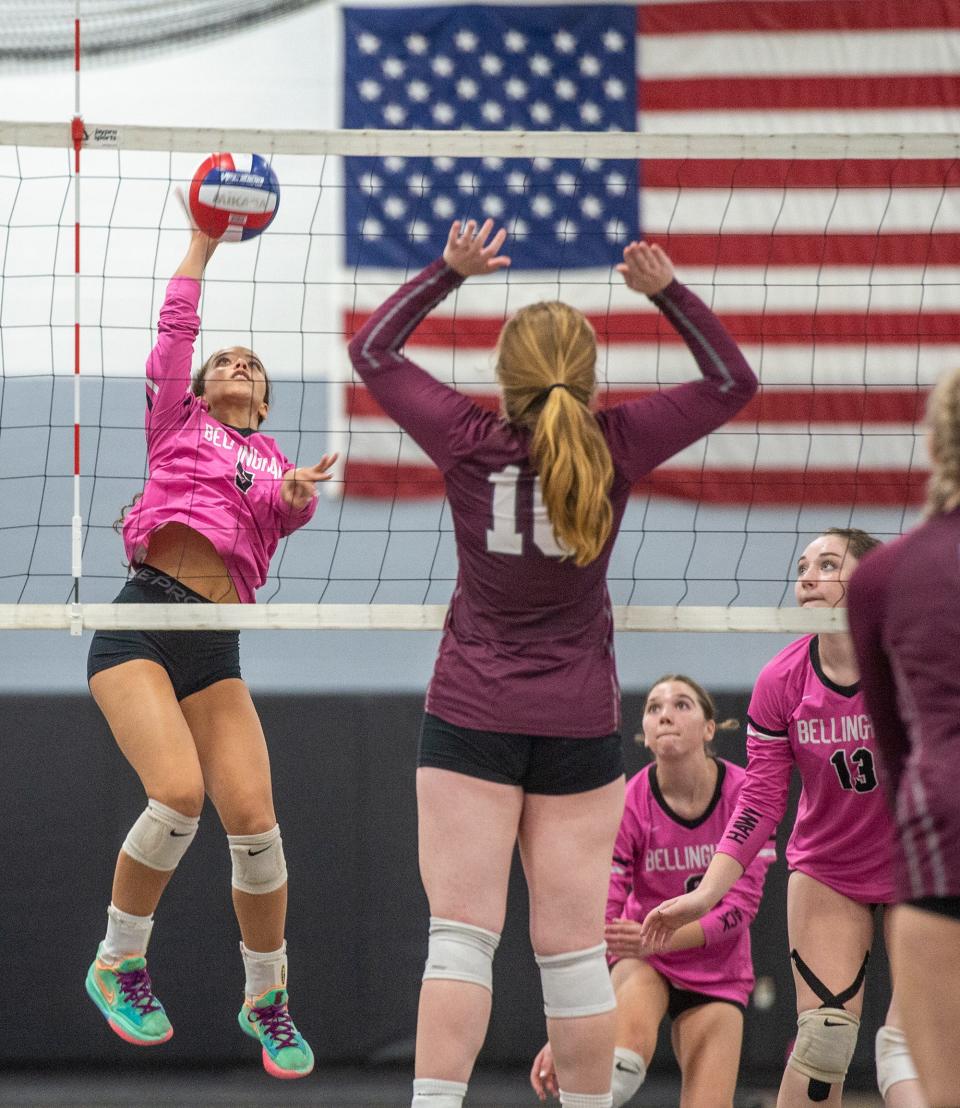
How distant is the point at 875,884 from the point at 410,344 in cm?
387

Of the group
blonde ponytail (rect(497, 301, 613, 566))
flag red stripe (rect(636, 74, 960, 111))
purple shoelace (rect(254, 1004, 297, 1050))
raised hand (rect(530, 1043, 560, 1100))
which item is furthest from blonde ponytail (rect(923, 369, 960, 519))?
flag red stripe (rect(636, 74, 960, 111))

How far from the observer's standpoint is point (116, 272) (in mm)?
7559

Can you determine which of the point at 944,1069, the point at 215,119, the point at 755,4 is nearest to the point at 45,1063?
the point at 215,119

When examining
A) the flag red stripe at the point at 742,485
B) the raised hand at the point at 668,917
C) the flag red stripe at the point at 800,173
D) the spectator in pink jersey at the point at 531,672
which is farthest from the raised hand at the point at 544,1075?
the flag red stripe at the point at 800,173

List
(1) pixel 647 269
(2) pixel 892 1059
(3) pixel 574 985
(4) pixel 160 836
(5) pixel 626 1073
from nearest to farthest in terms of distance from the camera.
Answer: (3) pixel 574 985 → (1) pixel 647 269 → (2) pixel 892 1059 → (4) pixel 160 836 → (5) pixel 626 1073

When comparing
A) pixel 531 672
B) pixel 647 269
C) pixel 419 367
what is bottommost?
pixel 531 672

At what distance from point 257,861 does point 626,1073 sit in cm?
152

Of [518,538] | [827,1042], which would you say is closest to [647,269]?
[518,538]

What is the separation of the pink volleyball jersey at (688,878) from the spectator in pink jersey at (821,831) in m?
0.60

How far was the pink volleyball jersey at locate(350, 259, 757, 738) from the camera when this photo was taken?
10.3ft

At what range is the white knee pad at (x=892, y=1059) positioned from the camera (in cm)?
402

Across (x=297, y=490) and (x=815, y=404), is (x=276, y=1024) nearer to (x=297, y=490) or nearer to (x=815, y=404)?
(x=297, y=490)

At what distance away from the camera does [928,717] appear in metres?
2.29

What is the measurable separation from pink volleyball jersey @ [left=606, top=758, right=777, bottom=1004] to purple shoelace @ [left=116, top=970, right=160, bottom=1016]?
5.20ft
